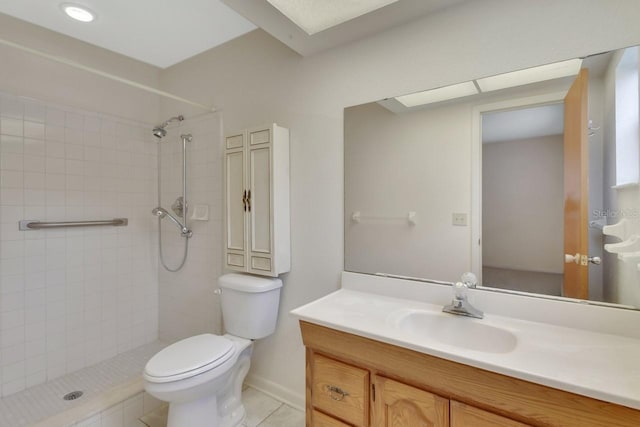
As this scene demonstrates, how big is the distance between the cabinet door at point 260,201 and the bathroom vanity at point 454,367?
0.55m

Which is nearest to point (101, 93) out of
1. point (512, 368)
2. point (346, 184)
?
point (346, 184)

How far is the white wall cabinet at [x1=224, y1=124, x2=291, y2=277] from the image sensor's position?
1717 mm

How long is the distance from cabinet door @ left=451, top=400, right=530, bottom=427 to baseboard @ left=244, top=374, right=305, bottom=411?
3.78 feet

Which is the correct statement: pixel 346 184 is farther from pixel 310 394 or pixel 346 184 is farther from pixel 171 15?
pixel 171 15

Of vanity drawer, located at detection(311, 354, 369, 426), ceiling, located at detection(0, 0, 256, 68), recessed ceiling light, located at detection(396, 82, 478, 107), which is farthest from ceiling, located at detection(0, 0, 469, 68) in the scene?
vanity drawer, located at detection(311, 354, 369, 426)

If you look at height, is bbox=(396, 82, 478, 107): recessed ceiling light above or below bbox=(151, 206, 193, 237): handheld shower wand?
above

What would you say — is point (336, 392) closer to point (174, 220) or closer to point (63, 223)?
point (174, 220)

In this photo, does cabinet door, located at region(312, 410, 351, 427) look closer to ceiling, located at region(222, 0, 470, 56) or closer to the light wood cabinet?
the light wood cabinet

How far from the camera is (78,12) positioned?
1794 mm

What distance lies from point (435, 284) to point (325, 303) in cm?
51

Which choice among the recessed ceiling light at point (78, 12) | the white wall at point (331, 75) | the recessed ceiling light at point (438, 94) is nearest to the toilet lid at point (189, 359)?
the white wall at point (331, 75)

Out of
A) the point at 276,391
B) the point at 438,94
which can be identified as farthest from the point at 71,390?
the point at 438,94

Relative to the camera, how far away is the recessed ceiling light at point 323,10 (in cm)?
128

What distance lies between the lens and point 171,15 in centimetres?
182
